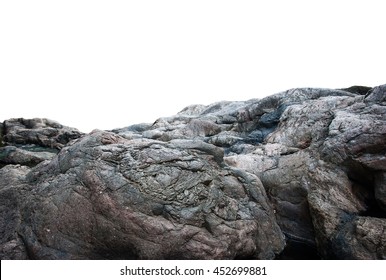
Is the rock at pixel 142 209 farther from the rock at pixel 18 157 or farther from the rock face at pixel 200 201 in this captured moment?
the rock at pixel 18 157

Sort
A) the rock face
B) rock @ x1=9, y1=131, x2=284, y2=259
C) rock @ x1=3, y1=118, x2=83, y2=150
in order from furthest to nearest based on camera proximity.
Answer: rock @ x1=3, y1=118, x2=83, y2=150, the rock face, rock @ x1=9, y1=131, x2=284, y2=259

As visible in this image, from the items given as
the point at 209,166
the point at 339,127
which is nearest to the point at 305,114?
the point at 339,127

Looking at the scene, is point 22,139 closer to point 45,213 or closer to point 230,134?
point 230,134

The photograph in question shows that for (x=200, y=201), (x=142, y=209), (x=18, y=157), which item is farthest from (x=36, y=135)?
(x=200, y=201)

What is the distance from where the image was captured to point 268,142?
64.0 feet

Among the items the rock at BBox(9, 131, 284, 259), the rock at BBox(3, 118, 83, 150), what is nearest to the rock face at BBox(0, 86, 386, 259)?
the rock at BBox(9, 131, 284, 259)

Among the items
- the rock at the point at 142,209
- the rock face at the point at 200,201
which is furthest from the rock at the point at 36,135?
the rock at the point at 142,209

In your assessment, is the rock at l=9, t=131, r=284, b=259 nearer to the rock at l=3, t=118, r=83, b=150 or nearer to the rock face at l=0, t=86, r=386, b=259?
the rock face at l=0, t=86, r=386, b=259

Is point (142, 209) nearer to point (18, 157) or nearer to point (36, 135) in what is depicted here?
point (18, 157)

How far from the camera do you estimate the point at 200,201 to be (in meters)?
11.8

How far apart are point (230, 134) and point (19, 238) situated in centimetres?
1993

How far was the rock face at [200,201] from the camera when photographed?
10.7 m

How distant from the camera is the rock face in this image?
1074 cm

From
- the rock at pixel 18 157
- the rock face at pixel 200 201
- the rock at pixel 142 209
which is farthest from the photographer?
the rock at pixel 18 157
